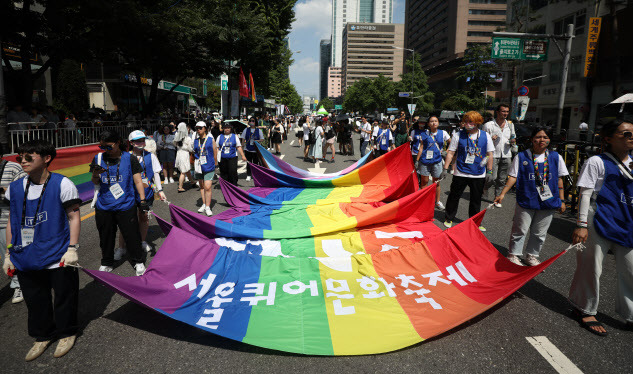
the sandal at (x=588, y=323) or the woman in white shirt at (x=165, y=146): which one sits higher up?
the woman in white shirt at (x=165, y=146)

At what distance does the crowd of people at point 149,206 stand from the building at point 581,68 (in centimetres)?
2439

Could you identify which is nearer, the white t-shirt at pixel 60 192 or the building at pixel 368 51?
the white t-shirt at pixel 60 192

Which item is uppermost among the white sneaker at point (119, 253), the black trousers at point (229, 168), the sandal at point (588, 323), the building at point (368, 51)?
the building at point (368, 51)

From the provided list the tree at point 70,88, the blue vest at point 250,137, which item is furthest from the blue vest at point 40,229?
the tree at point 70,88

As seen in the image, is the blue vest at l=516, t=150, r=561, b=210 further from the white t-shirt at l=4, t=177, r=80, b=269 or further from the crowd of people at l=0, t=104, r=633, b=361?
the white t-shirt at l=4, t=177, r=80, b=269

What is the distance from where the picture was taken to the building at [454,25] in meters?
88.3

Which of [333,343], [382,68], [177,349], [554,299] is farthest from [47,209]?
[382,68]

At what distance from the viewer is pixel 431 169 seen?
28.8ft

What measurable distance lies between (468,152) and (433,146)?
1695 millimetres

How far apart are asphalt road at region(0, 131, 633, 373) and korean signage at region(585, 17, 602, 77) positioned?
33441 millimetres

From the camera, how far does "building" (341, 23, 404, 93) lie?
188 meters

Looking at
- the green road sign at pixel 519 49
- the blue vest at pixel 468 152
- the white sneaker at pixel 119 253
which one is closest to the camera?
the white sneaker at pixel 119 253

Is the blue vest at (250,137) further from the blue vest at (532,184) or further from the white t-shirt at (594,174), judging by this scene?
the white t-shirt at (594,174)

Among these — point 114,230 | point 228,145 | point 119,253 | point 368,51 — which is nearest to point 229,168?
point 228,145
